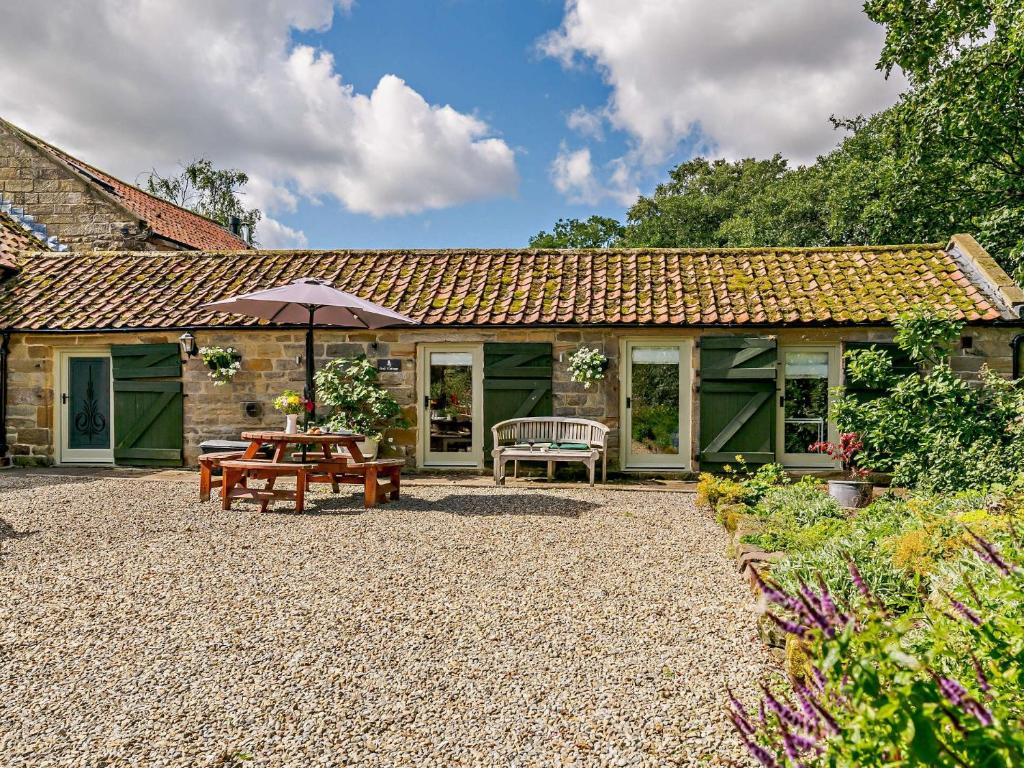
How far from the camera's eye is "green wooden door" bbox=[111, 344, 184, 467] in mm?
10984

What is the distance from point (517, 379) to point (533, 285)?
1882mm

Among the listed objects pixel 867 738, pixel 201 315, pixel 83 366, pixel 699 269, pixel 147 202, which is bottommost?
pixel 867 738

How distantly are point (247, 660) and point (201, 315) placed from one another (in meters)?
8.69

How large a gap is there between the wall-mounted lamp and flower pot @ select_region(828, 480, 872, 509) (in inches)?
361

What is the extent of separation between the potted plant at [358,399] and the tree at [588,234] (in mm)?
26218

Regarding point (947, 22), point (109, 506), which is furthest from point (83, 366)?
point (947, 22)

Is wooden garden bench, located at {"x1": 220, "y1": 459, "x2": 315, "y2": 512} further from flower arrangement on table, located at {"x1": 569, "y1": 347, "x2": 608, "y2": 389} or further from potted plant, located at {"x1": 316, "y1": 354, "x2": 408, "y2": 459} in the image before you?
flower arrangement on table, located at {"x1": 569, "y1": 347, "x2": 608, "y2": 389}

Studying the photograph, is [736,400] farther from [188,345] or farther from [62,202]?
[62,202]

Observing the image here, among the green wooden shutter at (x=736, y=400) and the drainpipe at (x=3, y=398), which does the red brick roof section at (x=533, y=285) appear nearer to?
the drainpipe at (x=3, y=398)

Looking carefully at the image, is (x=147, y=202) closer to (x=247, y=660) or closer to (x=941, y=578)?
(x=247, y=660)

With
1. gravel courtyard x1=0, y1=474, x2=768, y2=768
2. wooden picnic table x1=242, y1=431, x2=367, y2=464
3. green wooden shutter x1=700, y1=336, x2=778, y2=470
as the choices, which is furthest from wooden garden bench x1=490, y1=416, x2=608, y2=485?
gravel courtyard x1=0, y1=474, x2=768, y2=768

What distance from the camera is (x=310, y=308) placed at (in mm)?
8250

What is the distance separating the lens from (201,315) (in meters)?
11.0

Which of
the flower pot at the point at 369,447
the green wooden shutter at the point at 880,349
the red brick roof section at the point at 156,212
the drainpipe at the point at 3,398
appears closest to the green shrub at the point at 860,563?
the green wooden shutter at the point at 880,349
